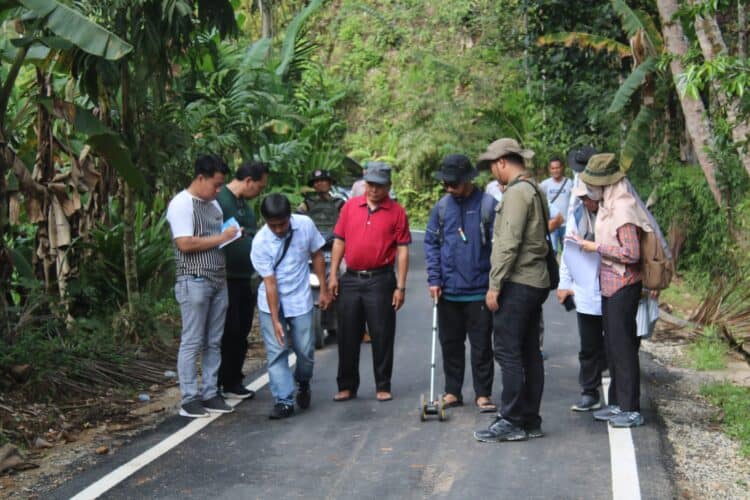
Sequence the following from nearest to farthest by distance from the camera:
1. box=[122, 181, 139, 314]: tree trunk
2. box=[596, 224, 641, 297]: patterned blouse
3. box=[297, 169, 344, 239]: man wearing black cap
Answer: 1. box=[596, 224, 641, 297]: patterned blouse
2. box=[122, 181, 139, 314]: tree trunk
3. box=[297, 169, 344, 239]: man wearing black cap

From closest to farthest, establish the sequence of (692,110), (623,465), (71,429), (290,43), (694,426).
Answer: (623,465) < (694,426) < (71,429) < (692,110) < (290,43)

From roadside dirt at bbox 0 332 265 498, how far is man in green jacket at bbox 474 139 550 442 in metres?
2.90

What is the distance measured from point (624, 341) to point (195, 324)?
351 centimetres

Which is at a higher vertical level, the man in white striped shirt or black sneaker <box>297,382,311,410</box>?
the man in white striped shirt

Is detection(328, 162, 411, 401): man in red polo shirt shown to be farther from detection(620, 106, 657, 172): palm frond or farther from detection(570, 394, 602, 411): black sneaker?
detection(620, 106, 657, 172): palm frond

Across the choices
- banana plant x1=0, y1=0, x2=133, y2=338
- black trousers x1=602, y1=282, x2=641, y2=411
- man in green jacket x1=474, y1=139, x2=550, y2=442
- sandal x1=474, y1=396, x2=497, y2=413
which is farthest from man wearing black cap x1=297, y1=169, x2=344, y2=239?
black trousers x1=602, y1=282, x2=641, y2=411

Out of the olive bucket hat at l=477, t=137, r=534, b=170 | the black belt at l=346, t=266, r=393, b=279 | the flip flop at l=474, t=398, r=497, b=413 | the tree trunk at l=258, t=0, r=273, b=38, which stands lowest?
the flip flop at l=474, t=398, r=497, b=413

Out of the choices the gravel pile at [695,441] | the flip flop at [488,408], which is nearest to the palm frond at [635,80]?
the gravel pile at [695,441]

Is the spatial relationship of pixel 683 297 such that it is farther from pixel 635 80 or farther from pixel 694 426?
pixel 694 426

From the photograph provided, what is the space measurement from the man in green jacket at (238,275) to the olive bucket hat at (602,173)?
2960 mm

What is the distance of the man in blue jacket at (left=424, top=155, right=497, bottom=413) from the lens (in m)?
9.00

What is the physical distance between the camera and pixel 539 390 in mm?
8188

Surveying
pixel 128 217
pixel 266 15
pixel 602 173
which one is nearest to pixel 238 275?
pixel 128 217

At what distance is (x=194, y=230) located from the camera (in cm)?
899
